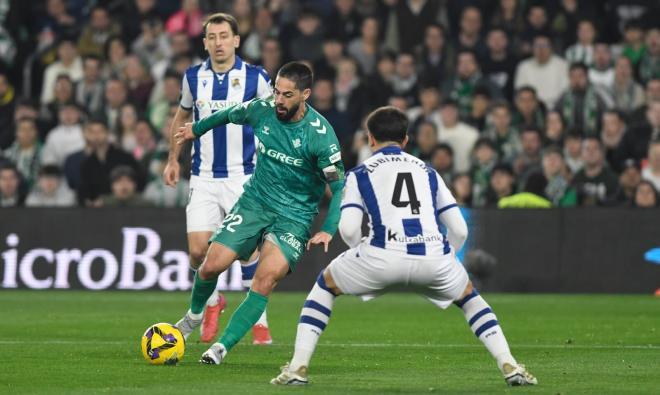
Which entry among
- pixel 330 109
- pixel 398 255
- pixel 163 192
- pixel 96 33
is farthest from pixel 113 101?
pixel 398 255

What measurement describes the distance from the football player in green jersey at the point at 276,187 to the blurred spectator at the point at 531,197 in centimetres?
809

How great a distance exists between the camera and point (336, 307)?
16.7 m

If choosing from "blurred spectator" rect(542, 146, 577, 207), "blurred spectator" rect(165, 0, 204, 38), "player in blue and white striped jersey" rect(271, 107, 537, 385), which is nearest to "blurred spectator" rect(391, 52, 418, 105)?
"blurred spectator" rect(542, 146, 577, 207)

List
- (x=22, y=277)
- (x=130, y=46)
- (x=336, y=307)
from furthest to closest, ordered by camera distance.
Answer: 1. (x=130, y=46)
2. (x=22, y=277)
3. (x=336, y=307)

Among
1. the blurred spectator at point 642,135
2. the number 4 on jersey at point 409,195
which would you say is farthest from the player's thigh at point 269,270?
the blurred spectator at point 642,135

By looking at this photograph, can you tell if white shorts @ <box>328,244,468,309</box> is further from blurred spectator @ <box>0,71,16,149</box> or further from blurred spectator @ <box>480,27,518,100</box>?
blurred spectator @ <box>0,71,16,149</box>

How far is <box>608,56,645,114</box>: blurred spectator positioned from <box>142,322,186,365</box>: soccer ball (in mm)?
11192

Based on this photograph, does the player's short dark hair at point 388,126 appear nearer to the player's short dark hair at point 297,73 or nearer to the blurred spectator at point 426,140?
the player's short dark hair at point 297,73

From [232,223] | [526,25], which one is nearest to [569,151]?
[526,25]

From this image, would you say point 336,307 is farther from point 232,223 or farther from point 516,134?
point 232,223

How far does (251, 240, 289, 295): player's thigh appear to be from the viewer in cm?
1026

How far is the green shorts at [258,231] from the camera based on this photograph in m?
10.5

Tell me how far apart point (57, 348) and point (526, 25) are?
1164 centimetres

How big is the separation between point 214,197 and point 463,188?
24.3 feet
